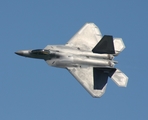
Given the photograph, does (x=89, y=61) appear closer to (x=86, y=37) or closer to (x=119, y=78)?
(x=119, y=78)

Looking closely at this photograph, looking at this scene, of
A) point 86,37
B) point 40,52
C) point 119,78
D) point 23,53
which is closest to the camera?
point 40,52

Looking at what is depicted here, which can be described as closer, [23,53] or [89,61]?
[23,53]

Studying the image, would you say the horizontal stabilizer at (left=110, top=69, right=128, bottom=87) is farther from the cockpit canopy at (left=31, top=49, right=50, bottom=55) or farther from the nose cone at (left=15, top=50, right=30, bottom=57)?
the nose cone at (left=15, top=50, right=30, bottom=57)

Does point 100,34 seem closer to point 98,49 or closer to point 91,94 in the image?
point 98,49

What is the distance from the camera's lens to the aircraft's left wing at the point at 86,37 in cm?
5572

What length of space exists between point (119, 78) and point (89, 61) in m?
3.83

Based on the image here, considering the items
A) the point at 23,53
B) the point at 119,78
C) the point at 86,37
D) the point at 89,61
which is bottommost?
the point at 119,78

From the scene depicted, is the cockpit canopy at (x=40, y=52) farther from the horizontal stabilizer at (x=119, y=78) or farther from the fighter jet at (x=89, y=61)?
the horizontal stabilizer at (x=119, y=78)

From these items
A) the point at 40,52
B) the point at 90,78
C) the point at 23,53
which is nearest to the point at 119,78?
the point at 90,78

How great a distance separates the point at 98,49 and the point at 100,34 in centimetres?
514

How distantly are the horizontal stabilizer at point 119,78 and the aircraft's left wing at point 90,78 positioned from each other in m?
0.93

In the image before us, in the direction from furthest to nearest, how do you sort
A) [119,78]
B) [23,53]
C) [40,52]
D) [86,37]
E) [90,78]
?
1. [86,37]
2. [119,78]
3. [90,78]
4. [23,53]
5. [40,52]

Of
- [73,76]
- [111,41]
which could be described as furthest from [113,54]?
[73,76]

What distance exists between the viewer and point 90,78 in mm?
53062
